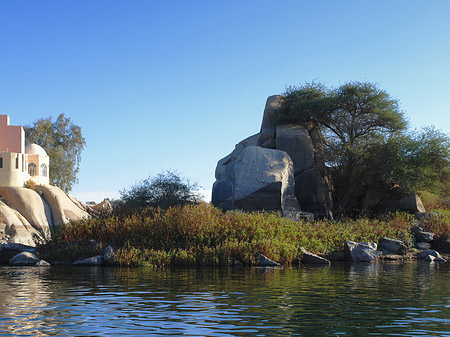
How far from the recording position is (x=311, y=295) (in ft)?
36.4

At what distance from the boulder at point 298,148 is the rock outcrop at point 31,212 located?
14112 millimetres

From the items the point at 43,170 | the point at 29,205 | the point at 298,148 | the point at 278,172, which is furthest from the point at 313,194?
the point at 43,170

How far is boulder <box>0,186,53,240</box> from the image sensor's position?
32.9 metres

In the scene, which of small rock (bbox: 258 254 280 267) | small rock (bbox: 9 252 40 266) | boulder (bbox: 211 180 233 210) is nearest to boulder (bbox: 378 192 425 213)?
boulder (bbox: 211 180 233 210)

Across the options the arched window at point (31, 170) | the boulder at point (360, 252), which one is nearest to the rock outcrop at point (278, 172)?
the boulder at point (360, 252)

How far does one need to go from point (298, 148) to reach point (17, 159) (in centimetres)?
2007

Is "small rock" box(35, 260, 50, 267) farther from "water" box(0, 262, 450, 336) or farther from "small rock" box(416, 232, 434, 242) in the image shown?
"small rock" box(416, 232, 434, 242)

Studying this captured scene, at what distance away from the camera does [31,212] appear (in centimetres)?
3309

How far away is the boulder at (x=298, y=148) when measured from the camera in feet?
108

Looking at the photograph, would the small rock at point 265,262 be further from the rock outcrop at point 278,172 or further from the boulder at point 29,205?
the boulder at point 29,205

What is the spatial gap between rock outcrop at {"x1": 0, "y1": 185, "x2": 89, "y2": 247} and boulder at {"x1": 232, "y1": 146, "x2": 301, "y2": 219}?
448 inches

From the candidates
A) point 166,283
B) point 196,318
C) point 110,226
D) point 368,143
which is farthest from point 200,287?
point 368,143

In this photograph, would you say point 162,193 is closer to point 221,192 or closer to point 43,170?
point 221,192

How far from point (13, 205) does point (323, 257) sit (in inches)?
854
